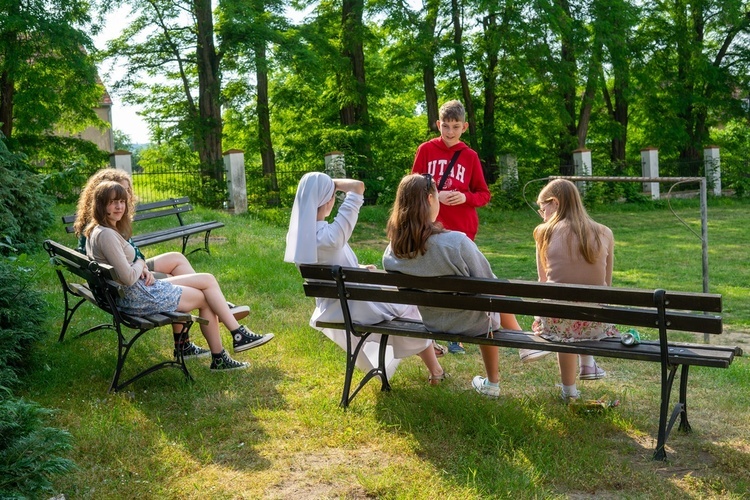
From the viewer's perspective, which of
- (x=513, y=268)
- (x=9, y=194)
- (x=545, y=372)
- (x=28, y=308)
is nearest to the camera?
(x=28, y=308)

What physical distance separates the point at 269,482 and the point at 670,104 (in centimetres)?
2959

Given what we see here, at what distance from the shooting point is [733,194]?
28.1 m

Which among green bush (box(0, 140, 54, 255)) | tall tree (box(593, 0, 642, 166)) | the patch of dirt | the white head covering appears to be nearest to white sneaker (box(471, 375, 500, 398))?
the patch of dirt

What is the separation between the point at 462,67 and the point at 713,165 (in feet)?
32.2

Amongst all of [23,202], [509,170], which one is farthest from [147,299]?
[509,170]

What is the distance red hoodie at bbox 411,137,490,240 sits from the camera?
20.5 feet

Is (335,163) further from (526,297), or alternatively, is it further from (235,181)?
(526,297)

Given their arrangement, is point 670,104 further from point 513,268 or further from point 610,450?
point 610,450

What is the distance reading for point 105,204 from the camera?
538 centimetres

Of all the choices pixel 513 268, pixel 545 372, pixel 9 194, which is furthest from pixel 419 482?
pixel 513 268

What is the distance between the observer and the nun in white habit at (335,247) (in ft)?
17.1

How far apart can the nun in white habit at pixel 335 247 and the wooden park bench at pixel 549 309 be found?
104mm

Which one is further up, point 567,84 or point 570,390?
point 567,84

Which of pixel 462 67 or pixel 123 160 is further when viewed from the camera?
pixel 462 67
